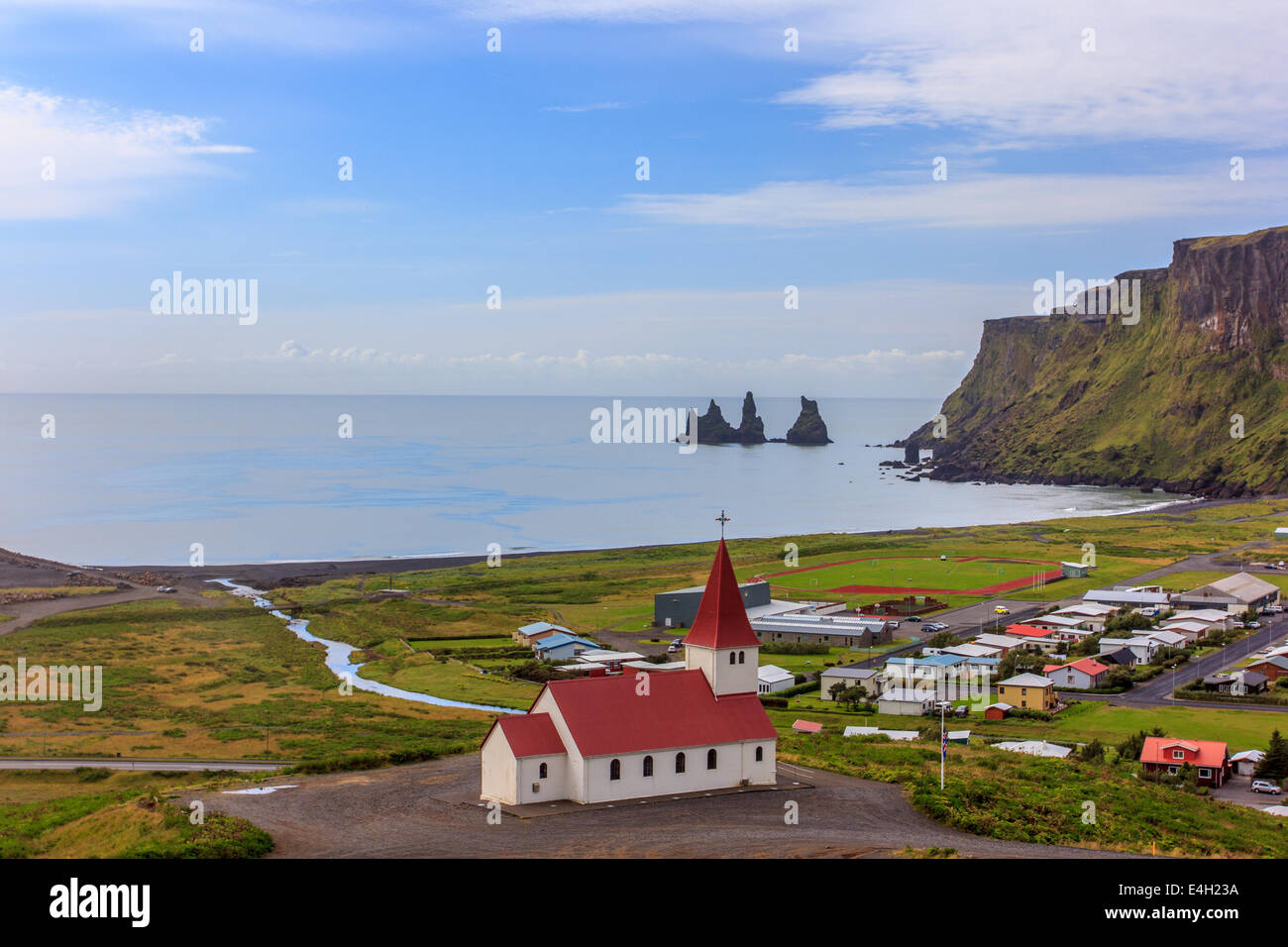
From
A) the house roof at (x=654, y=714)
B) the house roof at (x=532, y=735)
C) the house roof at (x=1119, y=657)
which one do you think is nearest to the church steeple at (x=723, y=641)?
the house roof at (x=654, y=714)

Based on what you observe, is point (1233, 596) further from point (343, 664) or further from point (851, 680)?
point (343, 664)

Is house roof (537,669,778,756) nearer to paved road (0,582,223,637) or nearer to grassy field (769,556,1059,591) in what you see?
paved road (0,582,223,637)

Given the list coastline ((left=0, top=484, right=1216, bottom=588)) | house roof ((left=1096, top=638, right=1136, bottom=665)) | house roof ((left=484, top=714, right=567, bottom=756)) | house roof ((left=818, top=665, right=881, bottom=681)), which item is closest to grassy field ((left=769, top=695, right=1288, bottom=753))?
house roof ((left=818, top=665, right=881, bottom=681))

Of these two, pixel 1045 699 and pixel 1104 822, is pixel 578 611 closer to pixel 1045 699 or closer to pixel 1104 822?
pixel 1045 699

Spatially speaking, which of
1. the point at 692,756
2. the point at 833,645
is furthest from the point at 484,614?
the point at 692,756

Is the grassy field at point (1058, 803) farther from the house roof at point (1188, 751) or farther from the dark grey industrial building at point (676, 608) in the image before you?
the dark grey industrial building at point (676, 608)

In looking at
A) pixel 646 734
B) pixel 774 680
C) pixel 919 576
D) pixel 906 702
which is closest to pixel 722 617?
pixel 646 734
